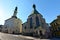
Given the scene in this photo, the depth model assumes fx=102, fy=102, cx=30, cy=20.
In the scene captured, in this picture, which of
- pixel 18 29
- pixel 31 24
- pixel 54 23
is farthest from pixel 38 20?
pixel 18 29

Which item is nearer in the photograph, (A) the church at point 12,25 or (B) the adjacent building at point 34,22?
(B) the adjacent building at point 34,22

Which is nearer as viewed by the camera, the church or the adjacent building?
the adjacent building

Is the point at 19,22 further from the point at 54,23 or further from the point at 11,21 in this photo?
the point at 54,23

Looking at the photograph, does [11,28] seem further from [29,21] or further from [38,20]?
[38,20]

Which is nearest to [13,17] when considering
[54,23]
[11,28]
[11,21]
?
[11,21]

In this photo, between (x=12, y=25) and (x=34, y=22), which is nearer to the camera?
(x=34, y=22)

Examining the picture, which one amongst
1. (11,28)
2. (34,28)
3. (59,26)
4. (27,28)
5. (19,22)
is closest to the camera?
(59,26)

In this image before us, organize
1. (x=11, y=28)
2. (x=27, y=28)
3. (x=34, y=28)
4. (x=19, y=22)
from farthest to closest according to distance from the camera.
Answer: (x=19, y=22) → (x=11, y=28) → (x=27, y=28) → (x=34, y=28)

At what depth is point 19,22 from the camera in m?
53.1

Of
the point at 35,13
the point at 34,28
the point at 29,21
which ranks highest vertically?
the point at 35,13

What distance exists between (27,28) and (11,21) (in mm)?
10176

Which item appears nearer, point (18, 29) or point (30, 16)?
point (30, 16)

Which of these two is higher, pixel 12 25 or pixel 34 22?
pixel 34 22

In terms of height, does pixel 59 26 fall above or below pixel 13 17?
below
